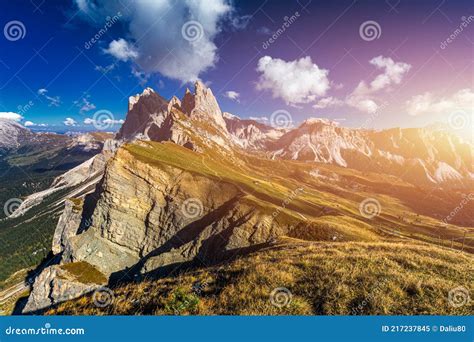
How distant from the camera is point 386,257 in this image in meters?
19.2

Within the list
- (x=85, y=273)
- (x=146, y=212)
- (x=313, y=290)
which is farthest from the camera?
(x=146, y=212)

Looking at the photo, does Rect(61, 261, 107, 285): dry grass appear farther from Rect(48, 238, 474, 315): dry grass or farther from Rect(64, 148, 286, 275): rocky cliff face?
Rect(48, 238, 474, 315): dry grass

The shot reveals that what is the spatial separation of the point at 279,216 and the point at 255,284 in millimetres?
55394

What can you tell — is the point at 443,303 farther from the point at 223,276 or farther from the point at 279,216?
the point at 279,216

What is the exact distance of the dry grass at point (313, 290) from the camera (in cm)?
1309

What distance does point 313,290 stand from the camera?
14.5 m

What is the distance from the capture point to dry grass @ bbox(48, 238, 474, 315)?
1309 centimetres

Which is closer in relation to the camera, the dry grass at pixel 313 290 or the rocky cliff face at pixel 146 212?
the dry grass at pixel 313 290

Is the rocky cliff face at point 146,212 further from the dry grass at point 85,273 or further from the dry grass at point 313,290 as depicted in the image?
the dry grass at point 313,290

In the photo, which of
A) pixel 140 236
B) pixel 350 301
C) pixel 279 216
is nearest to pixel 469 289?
pixel 350 301

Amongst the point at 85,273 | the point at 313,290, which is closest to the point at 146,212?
the point at 85,273

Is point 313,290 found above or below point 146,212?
below

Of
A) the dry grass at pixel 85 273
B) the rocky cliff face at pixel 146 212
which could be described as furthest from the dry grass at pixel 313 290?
the dry grass at pixel 85 273

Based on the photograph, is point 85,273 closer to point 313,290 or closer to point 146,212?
point 146,212
